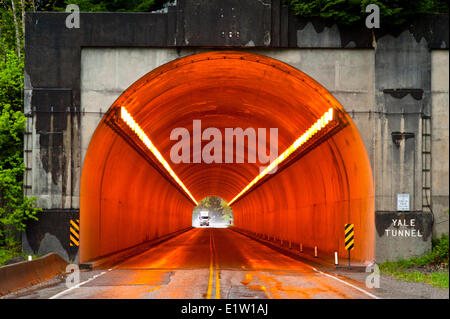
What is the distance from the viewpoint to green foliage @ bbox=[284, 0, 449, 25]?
21828mm

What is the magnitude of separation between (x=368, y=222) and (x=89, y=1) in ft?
45.9

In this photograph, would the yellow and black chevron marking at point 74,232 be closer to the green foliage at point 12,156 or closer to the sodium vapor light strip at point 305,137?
the green foliage at point 12,156

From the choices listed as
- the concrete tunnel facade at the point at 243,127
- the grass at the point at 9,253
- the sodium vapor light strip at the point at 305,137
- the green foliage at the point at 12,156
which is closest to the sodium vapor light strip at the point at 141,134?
the concrete tunnel facade at the point at 243,127

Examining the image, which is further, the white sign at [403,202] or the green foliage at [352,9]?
the white sign at [403,202]

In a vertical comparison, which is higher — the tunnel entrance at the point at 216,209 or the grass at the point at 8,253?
the grass at the point at 8,253

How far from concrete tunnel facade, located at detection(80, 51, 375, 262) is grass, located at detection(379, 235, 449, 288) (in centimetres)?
117

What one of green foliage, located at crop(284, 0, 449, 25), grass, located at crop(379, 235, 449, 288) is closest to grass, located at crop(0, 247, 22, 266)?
grass, located at crop(379, 235, 449, 288)

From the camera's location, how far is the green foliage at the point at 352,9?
21828mm

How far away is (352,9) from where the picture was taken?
878 inches

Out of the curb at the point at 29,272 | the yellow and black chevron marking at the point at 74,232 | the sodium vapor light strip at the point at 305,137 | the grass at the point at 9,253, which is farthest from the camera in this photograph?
the sodium vapor light strip at the point at 305,137

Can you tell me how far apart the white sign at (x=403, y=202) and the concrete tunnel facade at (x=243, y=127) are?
985 mm

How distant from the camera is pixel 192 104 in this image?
30219mm
